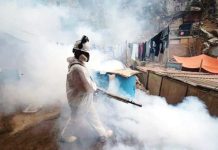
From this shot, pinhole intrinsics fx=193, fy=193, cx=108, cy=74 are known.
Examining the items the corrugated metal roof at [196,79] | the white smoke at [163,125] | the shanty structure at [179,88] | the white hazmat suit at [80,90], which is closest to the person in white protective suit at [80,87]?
the white hazmat suit at [80,90]

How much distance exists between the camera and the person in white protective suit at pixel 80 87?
350 cm

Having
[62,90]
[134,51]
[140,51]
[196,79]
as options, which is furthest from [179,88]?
[134,51]

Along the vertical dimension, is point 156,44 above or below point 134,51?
above

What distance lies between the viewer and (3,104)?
22.0ft

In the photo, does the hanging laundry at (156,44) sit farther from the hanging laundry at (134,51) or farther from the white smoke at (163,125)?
the white smoke at (163,125)

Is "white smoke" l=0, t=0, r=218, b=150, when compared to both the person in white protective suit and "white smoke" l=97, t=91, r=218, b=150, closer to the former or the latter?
"white smoke" l=97, t=91, r=218, b=150

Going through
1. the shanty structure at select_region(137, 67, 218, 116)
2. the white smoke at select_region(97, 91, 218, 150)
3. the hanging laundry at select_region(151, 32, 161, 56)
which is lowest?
the white smoke at select_region(97, 91, 218, 150)

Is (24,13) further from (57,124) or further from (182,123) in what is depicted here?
(182,123)

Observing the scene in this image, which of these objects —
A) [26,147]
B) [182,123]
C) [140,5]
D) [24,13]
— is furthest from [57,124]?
[140,5]

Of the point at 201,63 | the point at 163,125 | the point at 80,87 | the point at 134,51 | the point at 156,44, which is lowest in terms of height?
the point at 163,125

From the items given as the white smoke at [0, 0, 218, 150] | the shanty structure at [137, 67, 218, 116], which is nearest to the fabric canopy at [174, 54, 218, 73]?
the shanty structure at [137, 67, 218, 116]

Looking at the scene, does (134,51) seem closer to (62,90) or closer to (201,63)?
(201,63)

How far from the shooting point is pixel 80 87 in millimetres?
3641

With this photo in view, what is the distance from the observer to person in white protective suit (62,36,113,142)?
3500 mm
